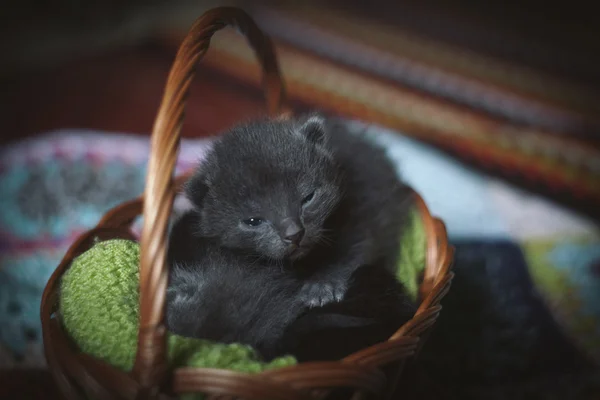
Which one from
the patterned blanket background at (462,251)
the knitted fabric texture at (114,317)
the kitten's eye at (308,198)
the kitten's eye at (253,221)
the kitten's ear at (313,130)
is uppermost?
the kitten's ear at (313,130)

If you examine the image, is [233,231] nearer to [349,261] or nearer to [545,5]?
[349,261]

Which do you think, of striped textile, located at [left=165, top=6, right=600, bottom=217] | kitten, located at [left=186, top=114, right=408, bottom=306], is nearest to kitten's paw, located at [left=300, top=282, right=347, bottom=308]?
kitten, located at [left=186, top=114, right=408, bottom=306]

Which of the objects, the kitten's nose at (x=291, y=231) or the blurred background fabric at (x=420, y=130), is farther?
the blurred background fabric at (x=420, y=130)

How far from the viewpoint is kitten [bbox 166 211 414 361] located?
86 centimetres

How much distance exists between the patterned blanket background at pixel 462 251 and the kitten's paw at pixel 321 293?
1.31 feet

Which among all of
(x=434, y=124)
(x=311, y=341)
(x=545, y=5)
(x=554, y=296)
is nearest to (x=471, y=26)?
(x=545, y=5)

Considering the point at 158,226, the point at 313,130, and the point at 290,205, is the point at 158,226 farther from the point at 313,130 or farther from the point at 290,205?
the point at 313,130

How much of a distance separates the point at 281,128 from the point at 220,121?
125 cm

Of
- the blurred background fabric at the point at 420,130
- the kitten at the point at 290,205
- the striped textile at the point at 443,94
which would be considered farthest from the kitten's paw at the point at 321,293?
the striped textile at the point at 443,94

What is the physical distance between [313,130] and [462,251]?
686mm

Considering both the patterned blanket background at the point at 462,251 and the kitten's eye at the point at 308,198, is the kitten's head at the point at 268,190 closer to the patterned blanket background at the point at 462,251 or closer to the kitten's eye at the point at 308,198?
the kitten's eye at the point at 308,198

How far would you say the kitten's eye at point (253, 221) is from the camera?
97 centimetres

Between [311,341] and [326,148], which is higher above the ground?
[326,148]

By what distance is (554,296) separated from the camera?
1.41 metres
